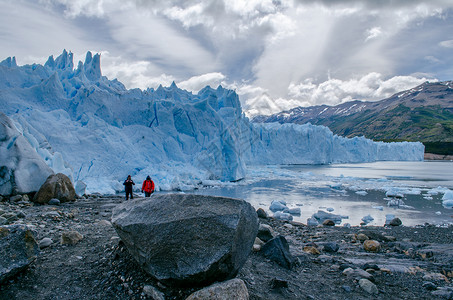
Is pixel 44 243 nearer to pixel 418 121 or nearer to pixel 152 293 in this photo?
pixel 152 293

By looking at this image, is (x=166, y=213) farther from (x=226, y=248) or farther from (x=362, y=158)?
(x=362, y=158)

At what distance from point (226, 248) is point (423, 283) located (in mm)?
2689

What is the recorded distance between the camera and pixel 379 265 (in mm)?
3998

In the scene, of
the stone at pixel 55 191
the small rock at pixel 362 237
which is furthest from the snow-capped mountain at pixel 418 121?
the stone at pixel 55 191

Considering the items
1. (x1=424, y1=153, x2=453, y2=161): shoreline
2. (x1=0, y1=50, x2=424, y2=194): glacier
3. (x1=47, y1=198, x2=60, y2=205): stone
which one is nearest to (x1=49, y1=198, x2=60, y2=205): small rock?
(x1=47, y1=198, x2=60, y2=205): stone

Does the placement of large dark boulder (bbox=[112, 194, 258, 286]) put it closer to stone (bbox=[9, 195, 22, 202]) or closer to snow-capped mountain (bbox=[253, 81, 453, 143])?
stone (bbox=[9, 195, 22, 202])

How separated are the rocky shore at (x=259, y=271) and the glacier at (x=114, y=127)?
717 cm

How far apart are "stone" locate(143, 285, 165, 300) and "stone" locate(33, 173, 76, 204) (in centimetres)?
606

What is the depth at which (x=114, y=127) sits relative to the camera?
55.9ft

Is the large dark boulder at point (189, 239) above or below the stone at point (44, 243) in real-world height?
above

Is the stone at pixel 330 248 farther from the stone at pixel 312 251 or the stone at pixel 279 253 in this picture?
the stone at pixel 279 253

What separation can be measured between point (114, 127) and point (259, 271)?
15.8 m

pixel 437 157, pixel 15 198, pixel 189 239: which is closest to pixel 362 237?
pixel 189 239

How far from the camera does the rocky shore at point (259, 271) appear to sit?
2424mm
